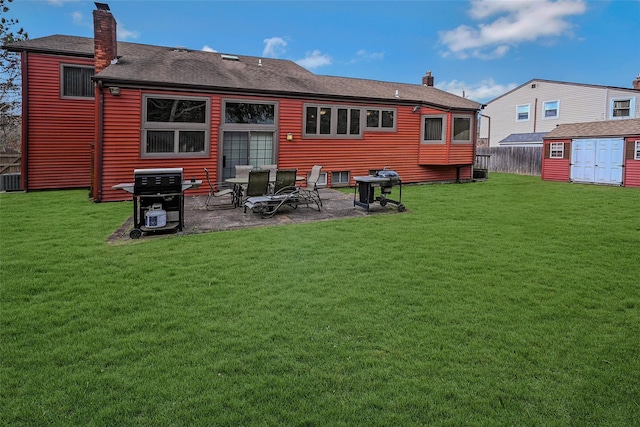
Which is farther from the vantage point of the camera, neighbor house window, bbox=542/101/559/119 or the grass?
neighbor house window, bbox=542/101/559/119

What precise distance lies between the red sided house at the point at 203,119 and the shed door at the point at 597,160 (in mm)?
5853

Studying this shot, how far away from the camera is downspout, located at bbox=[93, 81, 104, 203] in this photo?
10.3m


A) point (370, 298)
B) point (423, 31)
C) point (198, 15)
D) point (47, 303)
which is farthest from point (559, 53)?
point (47, 303)

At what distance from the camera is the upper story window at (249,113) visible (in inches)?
475

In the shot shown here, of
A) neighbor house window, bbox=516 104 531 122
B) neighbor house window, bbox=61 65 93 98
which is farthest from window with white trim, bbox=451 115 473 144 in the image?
neighbor house window, bbox=516 104 531 122

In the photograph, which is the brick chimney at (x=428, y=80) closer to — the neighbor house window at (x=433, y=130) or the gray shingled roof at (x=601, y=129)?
the gray shingled roof at (x=601, y=129)

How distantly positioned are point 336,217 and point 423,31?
81.5 feet

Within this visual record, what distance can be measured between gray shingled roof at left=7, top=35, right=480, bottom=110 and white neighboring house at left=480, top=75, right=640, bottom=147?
1288 cm

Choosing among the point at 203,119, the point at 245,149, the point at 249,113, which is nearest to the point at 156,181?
the point at 203,119

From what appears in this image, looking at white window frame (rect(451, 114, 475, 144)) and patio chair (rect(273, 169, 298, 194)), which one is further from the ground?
white window frame (rect(451, 114, 475, 144))

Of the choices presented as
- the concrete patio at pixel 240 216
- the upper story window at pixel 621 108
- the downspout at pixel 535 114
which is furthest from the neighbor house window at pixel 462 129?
the downspout at pixel 535 114

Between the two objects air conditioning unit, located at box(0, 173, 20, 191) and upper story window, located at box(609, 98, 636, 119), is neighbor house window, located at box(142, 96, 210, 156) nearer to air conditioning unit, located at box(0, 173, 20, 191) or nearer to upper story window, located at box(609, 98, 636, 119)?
air conditioning unit, located at box(0, 173, 20, 191)

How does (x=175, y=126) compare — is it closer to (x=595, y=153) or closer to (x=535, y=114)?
(x=595, y=153)

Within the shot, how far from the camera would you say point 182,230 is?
711 cm
